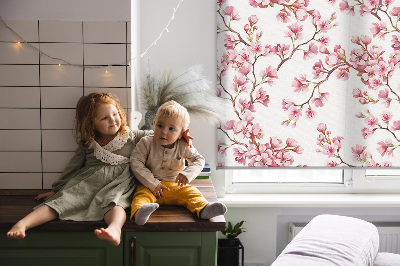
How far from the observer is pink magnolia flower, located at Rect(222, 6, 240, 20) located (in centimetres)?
279

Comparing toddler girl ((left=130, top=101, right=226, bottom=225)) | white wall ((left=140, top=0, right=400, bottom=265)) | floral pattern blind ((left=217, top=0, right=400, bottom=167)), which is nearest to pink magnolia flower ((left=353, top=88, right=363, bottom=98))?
floral pattern blind ((left=217, top=0, right=400, bottom=167))

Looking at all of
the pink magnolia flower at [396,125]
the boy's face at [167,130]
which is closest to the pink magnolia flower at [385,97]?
the pink magnolia flower at [396,125]

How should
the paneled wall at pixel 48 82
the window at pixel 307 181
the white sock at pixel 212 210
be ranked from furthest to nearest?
the window at pixel 307 181
the paneled wall at pixel 48 82
the white sock at pixel 212 210

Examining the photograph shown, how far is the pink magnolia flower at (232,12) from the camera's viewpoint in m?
2.79

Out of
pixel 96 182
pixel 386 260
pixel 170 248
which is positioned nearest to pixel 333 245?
pixel 386 260

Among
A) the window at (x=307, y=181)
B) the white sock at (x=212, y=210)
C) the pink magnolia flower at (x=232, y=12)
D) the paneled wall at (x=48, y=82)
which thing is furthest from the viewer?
the window at (x=307, y=181)

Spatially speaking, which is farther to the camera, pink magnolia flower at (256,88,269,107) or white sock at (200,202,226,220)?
pink magnolia flower at (256,88,269,107)

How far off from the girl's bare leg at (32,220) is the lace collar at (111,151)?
0.37 meters

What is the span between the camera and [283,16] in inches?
111

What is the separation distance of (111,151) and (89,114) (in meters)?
0.21

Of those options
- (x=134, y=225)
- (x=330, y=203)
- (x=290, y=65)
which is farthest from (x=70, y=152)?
(x=330, y=203)

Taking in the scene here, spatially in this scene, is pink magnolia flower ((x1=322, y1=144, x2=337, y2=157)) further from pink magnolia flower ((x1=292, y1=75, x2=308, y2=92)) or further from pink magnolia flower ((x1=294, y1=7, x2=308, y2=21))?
pink magnolia flower ((x1=294, y1=7, x2=308, y2=21))

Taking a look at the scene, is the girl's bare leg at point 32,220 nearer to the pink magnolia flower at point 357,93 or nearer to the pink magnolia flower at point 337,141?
the pink magnolia flower at point 337,141

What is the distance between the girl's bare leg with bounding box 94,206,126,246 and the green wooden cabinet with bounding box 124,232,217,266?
92 mm
